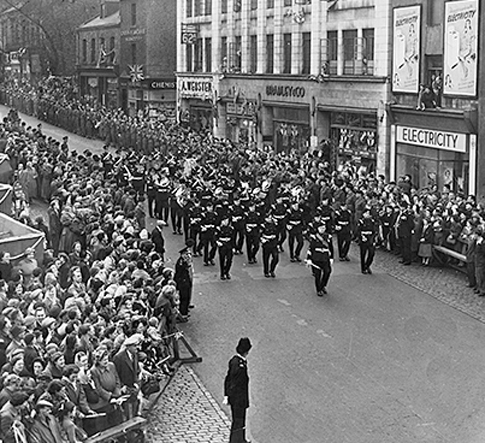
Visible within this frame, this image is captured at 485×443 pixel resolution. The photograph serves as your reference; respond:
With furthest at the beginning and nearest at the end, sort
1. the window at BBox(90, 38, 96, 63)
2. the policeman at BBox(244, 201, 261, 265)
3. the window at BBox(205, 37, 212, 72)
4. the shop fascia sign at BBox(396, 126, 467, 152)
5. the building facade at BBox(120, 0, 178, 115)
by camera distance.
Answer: the window at BBox(90, 38, 96, 63) → the building facade at BBox(120, 0, 178, 115) → the window at BBox(205, 37, 212, 72) → the shop fascia sign at BBox(396, 126, 467, 152) → the policeman at BBox(244, 201, 261, 265)

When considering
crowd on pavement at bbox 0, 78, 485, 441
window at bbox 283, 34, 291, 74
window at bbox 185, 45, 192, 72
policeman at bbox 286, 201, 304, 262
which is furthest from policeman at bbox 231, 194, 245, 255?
window at bbox 185, 45, 192, 72

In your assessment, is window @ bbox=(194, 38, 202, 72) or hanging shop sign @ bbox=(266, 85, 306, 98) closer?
hanging shop sign @ bbox=(266, 85, 306, 98)

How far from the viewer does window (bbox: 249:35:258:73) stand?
163 feet

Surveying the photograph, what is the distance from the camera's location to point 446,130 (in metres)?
32.5

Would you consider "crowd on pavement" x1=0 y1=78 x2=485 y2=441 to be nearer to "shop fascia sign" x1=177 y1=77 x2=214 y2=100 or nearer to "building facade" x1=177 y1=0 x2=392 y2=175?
"building facade" x1=177 y1=0 x2=392 y2=175

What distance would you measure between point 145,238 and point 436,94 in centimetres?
1451

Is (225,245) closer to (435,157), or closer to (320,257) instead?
(320,257)

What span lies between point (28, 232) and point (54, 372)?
430 inches

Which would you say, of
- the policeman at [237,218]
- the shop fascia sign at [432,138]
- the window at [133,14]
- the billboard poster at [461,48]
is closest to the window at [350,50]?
the shop fascia sign at [432,138]

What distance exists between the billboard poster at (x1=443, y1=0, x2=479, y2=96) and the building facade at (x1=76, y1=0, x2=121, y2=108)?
1454 inches

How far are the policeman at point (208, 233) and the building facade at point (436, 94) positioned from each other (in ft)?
31.0

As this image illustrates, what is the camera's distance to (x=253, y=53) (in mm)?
50094

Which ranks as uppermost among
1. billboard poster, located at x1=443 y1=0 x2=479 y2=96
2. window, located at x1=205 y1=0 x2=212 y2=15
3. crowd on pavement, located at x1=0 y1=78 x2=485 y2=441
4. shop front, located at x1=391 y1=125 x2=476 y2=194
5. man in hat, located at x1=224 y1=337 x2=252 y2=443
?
window, located at x1=205 y1=0 x2=212 y2=15

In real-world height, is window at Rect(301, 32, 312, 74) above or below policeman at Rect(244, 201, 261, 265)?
above
